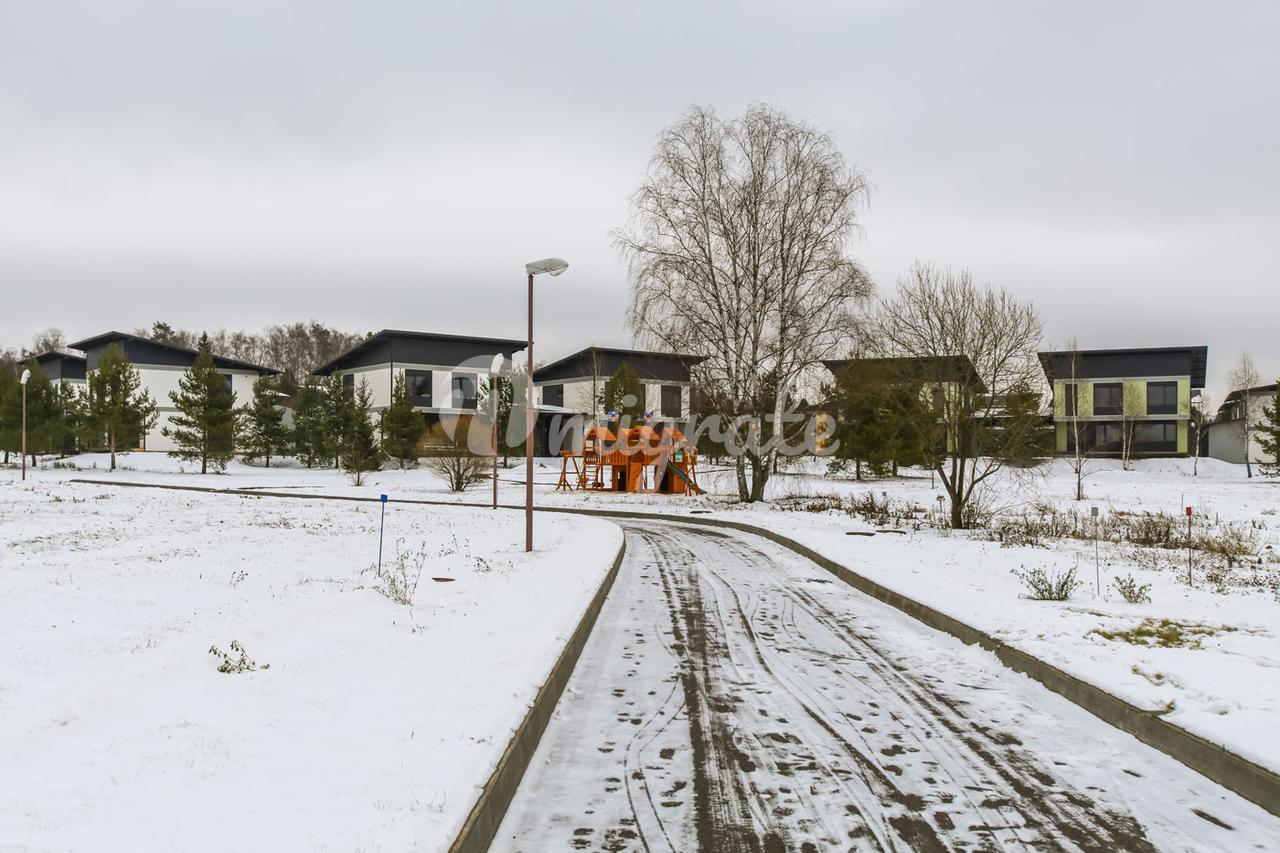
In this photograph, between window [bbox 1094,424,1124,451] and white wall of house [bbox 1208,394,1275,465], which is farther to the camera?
window [bbox 1094,424,1124,451]

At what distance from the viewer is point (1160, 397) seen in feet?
209

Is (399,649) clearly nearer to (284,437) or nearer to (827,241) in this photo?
(827,241)

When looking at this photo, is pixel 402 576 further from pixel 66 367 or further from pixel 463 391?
pixel 66 367

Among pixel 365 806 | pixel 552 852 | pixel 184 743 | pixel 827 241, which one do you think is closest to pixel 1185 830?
pixel 552 852

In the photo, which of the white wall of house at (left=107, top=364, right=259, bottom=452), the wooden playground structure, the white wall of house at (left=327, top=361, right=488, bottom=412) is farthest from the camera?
the white wall of house at (left=107, top=364, right=259, bottom=452)

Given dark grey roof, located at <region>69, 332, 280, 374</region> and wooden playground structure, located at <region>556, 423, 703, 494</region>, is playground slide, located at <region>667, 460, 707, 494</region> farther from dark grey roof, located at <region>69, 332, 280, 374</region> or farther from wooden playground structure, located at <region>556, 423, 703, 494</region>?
dark grey roof, located at <region>69, 332, 280, 374</region>

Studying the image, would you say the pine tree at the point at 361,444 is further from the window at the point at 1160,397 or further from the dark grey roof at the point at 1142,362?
the window at the point at 1160,397

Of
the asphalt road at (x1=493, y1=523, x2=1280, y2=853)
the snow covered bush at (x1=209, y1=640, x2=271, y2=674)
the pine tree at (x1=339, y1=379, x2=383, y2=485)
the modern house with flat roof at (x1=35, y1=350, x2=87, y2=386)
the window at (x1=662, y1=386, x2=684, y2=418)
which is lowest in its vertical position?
A: the asphalt road at (x1=493, y1=523, x2=1280, y2=853)

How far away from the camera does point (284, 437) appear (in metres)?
55.8

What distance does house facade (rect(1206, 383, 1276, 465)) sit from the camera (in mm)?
61094

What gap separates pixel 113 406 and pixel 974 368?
44.7 metres

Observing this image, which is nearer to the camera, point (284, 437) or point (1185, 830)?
point (1185, 830)

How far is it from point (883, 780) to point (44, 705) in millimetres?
5130

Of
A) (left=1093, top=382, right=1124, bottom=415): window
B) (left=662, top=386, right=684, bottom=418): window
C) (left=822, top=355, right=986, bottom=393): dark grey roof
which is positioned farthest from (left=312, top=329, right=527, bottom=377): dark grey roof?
(left=1093, top=382, right=1124, bottom=415): window
